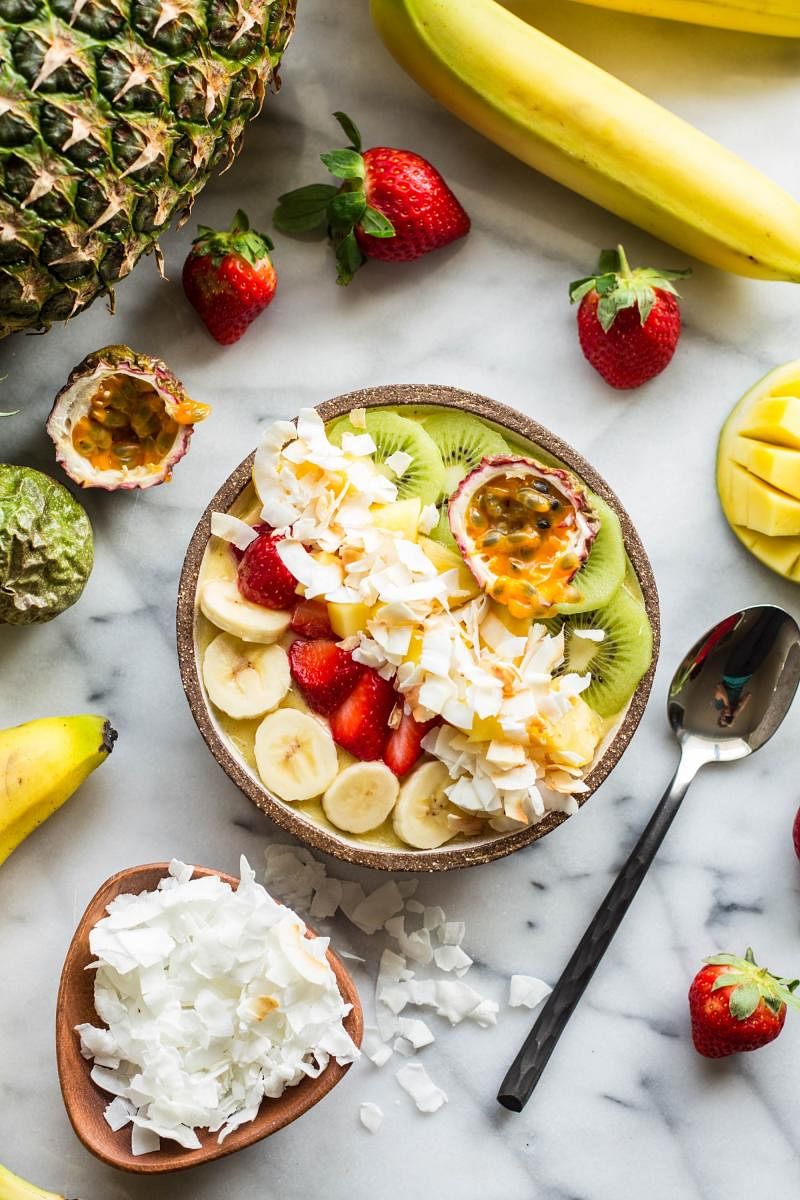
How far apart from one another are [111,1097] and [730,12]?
96.0 inches

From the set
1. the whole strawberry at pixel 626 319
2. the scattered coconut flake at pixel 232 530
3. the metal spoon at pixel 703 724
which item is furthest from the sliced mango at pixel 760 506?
the scattered coconut flake at pixel 232 530

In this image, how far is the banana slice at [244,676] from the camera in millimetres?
2051

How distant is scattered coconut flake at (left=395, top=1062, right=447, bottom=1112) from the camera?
2.23 meters

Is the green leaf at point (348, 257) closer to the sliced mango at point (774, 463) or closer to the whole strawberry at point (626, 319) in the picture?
the whole strawberry at point (626, 319)

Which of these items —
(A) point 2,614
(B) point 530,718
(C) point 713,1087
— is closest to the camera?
(B) point 530,718

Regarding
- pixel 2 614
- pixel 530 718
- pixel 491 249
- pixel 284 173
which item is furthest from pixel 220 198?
pixel 530 718

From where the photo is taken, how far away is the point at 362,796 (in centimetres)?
203

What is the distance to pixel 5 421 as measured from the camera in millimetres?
2307

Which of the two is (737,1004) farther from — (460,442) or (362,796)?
(460,442)

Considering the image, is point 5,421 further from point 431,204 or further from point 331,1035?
point 331,1035

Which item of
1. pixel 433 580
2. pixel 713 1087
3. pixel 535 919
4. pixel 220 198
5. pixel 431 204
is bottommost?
pixel 713 1087

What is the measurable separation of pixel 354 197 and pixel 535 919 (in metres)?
1.50

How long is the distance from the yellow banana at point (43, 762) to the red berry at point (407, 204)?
112 cm

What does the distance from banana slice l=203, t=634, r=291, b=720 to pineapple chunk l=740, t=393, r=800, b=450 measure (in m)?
1.06
